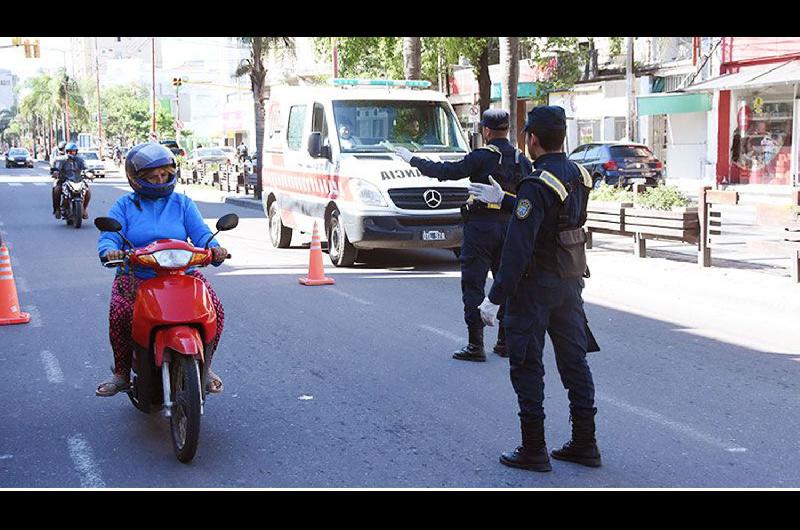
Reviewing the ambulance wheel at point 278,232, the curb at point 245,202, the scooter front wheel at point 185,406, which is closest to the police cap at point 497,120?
the scooter front wheel at point 185,406

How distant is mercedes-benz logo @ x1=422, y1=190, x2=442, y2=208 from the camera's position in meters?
13.6

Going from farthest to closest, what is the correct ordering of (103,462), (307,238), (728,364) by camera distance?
1. (307,238)
2. (728,364)
3. (103,462)

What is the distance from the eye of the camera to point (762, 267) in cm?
1388

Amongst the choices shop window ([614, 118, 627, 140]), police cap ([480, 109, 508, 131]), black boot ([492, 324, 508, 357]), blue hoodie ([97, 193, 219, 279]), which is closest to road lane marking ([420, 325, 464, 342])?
black boot ([492, 324, 508, 357])

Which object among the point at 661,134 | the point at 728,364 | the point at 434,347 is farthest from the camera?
the point at 661,134

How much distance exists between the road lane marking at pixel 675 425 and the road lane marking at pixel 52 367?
399cm

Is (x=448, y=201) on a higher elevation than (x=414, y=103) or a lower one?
lower

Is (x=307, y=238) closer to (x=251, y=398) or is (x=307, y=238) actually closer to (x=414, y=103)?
(x=414, y=103)

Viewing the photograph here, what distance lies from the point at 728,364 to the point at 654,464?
279 centimetres

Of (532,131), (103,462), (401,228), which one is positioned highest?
(532,131)

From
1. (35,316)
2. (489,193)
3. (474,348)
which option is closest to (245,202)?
(35,316)

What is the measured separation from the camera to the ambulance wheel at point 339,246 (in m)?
14.1

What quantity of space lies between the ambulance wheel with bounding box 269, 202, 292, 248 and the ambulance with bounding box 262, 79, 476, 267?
23 millimetres

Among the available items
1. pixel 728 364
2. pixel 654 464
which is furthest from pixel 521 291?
pixel 728 364
